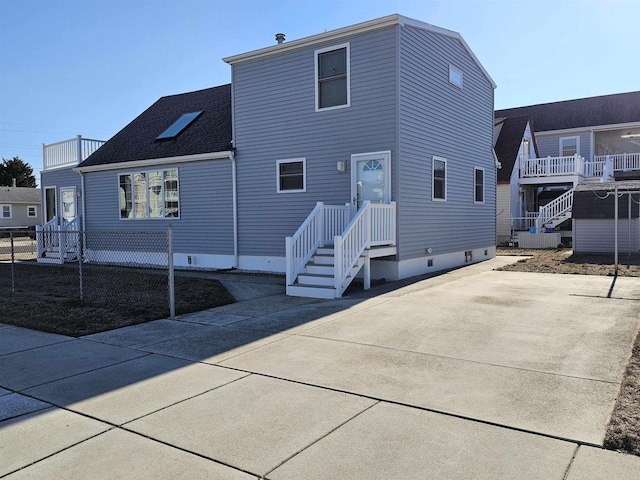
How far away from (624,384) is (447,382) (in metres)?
1.52

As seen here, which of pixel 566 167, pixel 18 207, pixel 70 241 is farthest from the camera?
pixel 18 207

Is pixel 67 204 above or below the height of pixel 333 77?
below

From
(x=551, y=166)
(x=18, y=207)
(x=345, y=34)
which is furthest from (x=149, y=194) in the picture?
(x=18, y=207)

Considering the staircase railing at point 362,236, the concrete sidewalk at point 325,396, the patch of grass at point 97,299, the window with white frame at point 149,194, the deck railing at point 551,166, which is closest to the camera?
the concrete sidewalk at point 325,396

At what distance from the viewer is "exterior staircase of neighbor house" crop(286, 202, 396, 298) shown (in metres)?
9.39

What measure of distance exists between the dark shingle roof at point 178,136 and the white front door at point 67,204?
169 cm

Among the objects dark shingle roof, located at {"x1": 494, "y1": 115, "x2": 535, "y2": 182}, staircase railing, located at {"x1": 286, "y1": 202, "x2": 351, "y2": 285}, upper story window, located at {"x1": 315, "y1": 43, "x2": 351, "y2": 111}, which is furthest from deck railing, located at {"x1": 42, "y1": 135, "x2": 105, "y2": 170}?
dark shingle roof, located at {"x1": 494, "y1": 115, "x2": 535, "y2": 182}

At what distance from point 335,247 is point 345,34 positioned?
5383 millimetres

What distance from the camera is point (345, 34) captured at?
11.4 m

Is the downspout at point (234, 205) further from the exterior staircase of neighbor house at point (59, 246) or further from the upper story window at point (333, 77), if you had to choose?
the exterior staircase of neighbor house at point (59, 246)

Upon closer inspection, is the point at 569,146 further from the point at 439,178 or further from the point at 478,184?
the point at 439,178

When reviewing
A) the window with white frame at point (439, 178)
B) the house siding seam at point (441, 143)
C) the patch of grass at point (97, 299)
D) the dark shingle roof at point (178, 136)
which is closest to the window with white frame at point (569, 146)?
the house siding seam at point (441, 143)

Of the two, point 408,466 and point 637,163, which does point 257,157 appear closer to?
point 408,466

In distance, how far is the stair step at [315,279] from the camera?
943 centimetres
